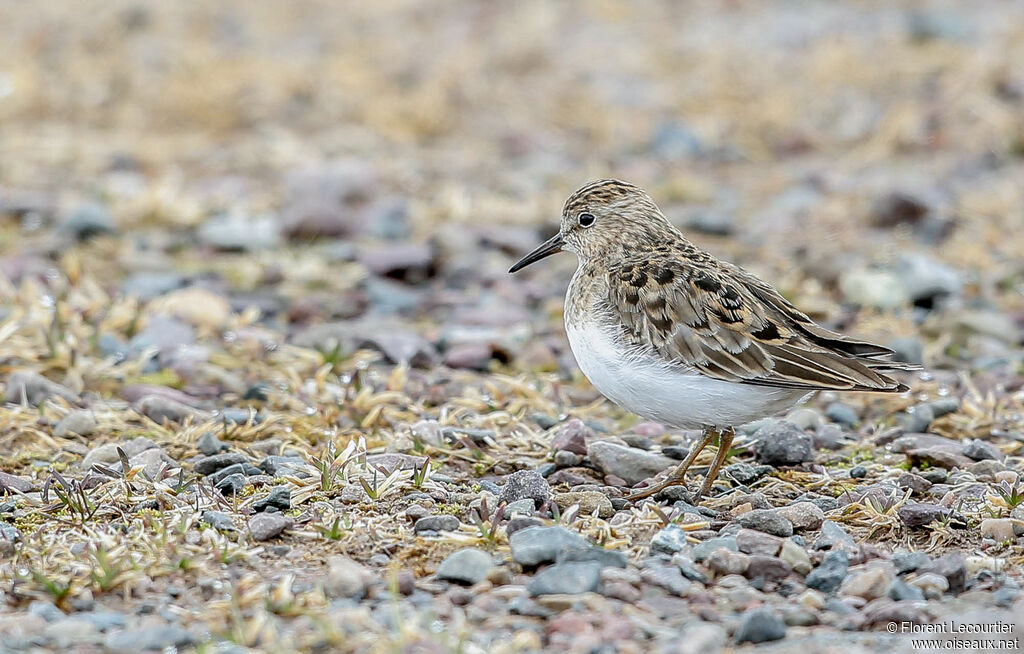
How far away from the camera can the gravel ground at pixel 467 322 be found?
4.09 metres

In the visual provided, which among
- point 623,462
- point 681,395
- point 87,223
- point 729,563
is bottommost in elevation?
point 729,563

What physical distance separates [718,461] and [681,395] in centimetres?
40

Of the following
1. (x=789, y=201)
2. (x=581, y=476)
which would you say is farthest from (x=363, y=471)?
(x=789, y=201)

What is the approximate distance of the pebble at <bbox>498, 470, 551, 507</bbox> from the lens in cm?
493

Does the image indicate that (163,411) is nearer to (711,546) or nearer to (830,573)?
(711,546)

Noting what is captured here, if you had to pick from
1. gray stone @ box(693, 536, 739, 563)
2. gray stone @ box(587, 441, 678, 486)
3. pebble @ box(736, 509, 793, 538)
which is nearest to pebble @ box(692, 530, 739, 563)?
gray stone @ box(693, 536, 739, 563)

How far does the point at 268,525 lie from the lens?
4.54 meters

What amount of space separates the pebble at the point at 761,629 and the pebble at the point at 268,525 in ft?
5.46

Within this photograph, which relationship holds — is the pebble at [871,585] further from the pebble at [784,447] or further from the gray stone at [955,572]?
the pebble at [784,447]

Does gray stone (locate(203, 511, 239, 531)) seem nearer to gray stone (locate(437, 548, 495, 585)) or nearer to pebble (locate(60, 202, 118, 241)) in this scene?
gray stone (locate(437, 548, 495, 585))

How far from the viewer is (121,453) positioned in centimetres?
507

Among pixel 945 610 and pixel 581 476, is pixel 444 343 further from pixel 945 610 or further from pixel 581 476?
pixel 945 610

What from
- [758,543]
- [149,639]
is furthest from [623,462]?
[149,639]

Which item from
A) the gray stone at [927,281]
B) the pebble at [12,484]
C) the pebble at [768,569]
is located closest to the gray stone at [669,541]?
the pebble at [768,569]
